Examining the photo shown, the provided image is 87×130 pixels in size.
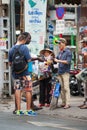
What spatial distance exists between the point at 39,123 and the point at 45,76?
276 cm

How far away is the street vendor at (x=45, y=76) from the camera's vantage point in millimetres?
14242

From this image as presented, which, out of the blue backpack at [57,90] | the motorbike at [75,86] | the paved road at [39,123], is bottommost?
the motorbike at [75,86]

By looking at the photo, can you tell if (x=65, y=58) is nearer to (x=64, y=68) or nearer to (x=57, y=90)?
(x=64, y=68)

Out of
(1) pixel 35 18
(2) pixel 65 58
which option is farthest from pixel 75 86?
(2) pixel 65 58

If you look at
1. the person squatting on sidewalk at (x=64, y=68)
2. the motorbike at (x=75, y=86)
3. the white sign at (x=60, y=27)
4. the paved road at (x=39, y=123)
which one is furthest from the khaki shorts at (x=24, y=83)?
the white sign at (x=60, y=27)

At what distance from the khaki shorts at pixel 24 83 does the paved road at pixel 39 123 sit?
2.25ft

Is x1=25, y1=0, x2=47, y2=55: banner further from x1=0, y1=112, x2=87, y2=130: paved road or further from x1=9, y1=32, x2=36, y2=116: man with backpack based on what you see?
x1=0, y1=112, x2=87, y2=130: paved road

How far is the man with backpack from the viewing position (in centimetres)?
1300

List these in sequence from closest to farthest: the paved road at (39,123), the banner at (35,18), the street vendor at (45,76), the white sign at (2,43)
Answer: the paved road at (39,123), the street vendor at (45,76), the banner at (35,18), the white sign at (2,43)

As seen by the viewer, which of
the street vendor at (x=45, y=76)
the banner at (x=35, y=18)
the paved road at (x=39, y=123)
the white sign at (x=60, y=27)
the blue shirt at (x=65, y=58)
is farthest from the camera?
the white sign at (x=60, y=27)

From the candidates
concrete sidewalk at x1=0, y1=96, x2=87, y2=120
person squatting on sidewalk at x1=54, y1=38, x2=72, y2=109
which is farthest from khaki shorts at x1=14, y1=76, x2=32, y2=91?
person squatting on sidewalk at x1=54, y1=38, x2=72, y2=109

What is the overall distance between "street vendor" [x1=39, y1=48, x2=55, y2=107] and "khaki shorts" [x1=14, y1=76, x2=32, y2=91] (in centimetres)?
117

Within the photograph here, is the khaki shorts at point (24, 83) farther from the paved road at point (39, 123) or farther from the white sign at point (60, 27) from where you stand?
the white sign at point (60, 27)

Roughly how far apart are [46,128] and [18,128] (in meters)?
0.56
